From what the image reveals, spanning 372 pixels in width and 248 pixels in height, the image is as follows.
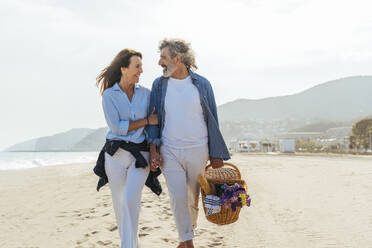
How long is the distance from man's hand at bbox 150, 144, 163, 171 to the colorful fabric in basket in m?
0.48

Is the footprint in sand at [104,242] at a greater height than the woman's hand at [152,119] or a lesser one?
lesser

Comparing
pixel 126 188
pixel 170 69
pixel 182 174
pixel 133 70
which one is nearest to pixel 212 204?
pixel 182 174

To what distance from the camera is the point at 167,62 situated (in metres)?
2.99

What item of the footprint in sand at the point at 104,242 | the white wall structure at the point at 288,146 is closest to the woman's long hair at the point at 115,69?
the footprint in sand at the point at 104,242

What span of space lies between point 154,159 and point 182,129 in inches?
13.2

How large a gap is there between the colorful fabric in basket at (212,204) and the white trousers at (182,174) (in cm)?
22

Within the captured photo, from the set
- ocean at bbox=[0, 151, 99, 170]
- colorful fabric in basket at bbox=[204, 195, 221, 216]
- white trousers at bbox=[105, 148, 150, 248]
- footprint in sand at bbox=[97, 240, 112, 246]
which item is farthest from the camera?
ocean at bbox=[0, 151, 99, 170]

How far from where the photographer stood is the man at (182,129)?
2.98 m

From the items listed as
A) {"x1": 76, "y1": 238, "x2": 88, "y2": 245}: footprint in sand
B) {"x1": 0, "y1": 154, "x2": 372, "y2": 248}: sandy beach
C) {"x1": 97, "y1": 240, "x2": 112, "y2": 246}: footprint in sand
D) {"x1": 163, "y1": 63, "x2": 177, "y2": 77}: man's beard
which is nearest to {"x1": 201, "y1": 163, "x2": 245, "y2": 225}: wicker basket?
{"x1": 0, "y1": 154, "x2": 372, "y2": 248}: sandy beach

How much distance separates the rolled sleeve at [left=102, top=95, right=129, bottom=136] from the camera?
2812 millimetres

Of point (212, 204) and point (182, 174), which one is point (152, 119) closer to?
point (182, 174)

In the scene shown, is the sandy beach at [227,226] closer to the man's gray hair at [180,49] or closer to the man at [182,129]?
the man at [182,129]

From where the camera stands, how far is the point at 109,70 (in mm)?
3041

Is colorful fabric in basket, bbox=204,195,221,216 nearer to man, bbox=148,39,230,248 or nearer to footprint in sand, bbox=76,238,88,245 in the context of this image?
man, bbox=148,39,230,248
